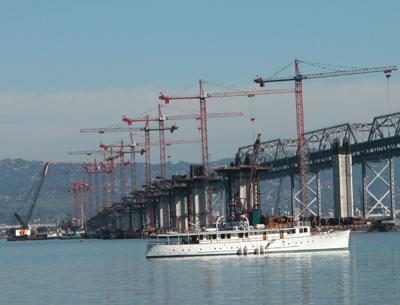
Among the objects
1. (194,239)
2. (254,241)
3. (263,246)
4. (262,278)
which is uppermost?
(194,239)

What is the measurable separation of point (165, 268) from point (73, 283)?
1684 cm

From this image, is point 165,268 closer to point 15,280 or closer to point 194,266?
point 194,266

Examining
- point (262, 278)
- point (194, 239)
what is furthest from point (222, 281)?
point (194, 239)

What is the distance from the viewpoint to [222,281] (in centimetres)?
10225

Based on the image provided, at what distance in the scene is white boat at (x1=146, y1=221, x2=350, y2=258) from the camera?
14312 centimetres

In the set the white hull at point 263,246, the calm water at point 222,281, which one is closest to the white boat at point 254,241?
the white hull at point 263,246

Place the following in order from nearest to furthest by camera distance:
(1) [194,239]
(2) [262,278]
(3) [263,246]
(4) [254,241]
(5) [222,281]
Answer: (5) [222,281] < (2) [262,278] < (3) [263,246] < (4) [254,241] < (1) [194,239]

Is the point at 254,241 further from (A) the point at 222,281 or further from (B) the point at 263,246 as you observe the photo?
(A) the point at 222,281

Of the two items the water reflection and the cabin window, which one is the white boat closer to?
the cabin window

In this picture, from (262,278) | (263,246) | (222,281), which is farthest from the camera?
(263,246)

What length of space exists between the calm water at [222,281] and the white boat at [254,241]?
3.57 meters

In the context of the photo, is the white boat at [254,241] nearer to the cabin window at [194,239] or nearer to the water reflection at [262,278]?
the cabin window at [194,239]

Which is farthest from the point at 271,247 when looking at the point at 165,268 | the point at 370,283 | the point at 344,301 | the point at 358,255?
the point at 344,301

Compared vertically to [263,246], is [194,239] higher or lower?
higher
